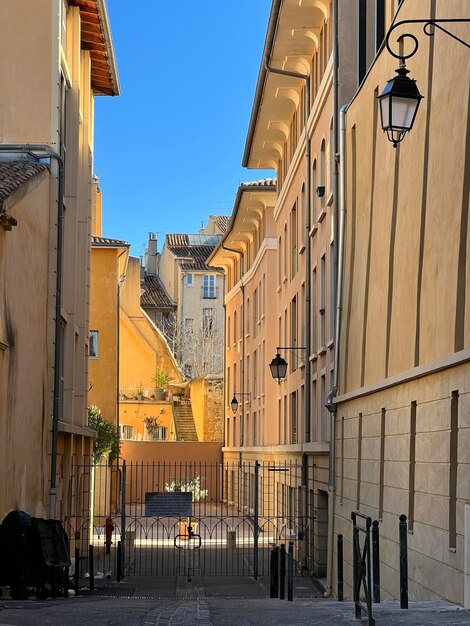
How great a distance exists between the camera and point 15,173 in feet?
62.5

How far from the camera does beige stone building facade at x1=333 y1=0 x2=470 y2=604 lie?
1195cm

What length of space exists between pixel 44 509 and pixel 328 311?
740cm

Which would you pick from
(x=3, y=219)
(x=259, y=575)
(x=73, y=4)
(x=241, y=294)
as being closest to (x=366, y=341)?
(x=3, y=219)

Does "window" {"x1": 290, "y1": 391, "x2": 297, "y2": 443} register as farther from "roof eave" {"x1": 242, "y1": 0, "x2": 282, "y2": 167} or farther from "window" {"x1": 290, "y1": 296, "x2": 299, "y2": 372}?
"roof eave" {"x1": 242, "y1": 0, "x2": 282, "y2": 167}

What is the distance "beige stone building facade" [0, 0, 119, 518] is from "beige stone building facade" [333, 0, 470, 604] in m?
5.30

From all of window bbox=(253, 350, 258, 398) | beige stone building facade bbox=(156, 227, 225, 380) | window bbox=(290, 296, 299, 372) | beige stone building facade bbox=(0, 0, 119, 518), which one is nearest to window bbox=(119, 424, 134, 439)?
window bbox=(253, 350, 258, 398)

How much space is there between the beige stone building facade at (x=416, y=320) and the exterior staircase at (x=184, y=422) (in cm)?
3702

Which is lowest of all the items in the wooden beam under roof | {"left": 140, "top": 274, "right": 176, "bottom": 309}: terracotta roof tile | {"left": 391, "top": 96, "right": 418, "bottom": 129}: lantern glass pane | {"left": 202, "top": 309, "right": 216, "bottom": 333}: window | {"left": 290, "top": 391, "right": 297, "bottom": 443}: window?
{"left": 290, "top": 391, "right": 297, "bottom": 443}: window

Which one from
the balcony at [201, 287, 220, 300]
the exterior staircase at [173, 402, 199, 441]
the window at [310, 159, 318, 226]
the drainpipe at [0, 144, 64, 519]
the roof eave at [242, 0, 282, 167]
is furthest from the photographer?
the balcony at [201, 287, 220, 300]

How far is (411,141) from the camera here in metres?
14.9

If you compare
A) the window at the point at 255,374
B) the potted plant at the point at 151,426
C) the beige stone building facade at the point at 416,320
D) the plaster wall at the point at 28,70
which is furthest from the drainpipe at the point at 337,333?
the potted plant at the point at 151,426

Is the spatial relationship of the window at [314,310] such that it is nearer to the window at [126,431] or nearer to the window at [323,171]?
the window at [323,171]

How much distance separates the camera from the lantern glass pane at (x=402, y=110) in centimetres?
1070

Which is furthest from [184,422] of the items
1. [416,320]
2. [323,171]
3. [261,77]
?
[416,320]
